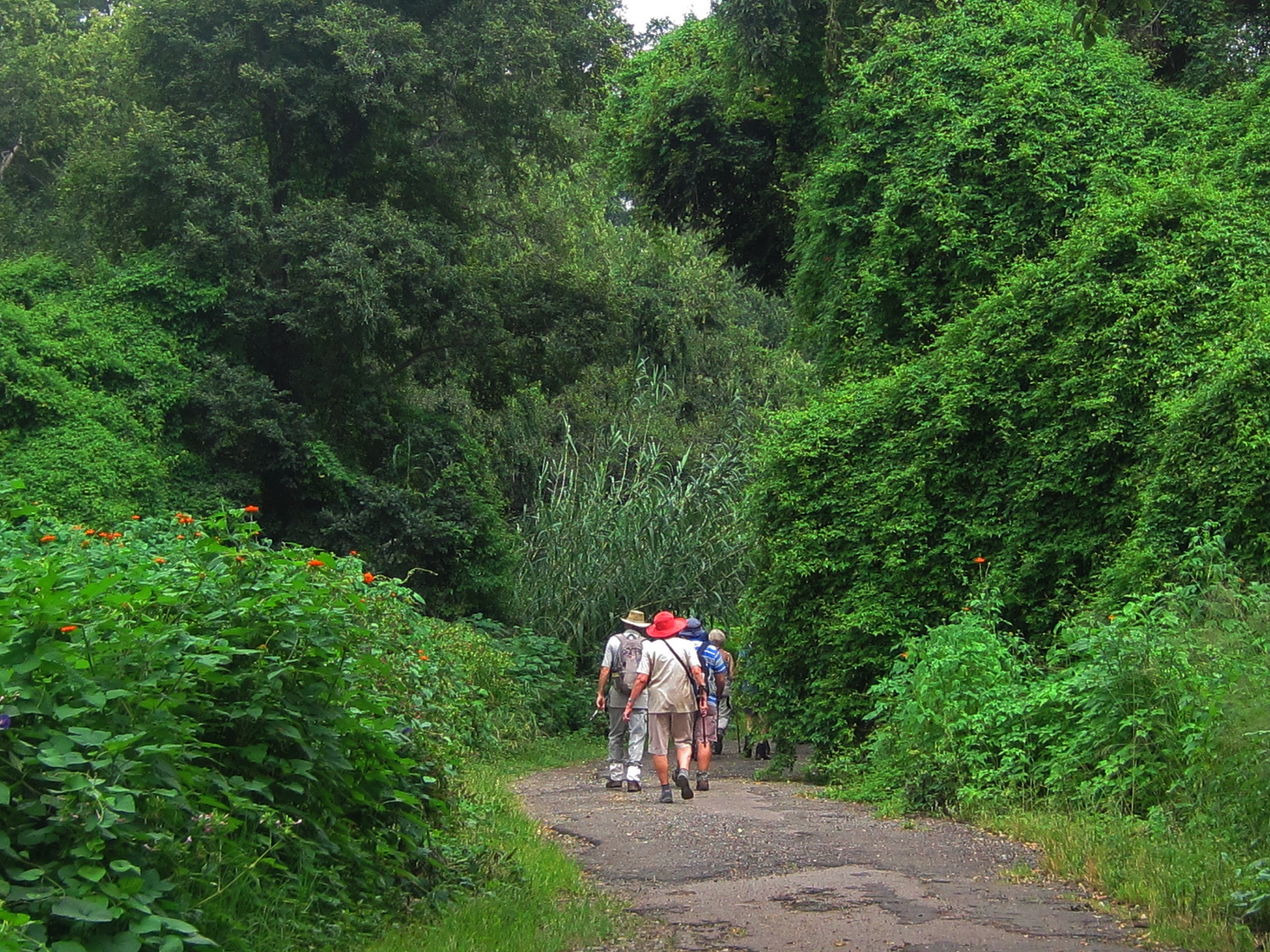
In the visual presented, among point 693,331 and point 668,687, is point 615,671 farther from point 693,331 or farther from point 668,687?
point 693,331

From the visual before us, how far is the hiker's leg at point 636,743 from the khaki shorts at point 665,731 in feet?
1.32

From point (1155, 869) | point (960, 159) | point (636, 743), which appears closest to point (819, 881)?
point (1155, 869)

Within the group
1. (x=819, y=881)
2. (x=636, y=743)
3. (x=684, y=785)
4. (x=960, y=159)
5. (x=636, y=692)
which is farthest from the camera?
(x=960, y=159)

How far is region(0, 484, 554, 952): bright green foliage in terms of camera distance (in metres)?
5.16

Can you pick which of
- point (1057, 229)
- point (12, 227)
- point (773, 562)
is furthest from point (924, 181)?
point (12, 227)

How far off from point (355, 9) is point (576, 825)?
53.3 ft

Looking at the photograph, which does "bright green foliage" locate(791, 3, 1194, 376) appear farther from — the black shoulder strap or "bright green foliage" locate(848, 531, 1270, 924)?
the black shoulder strap

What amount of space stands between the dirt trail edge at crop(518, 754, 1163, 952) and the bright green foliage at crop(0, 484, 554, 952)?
1411 millimetres

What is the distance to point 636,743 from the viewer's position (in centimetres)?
1383

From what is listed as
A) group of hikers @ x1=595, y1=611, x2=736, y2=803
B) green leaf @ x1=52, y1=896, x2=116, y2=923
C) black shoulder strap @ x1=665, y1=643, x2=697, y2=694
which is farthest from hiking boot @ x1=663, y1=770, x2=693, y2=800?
green leaf @ x1=52, y1=896, x2=116, y2=923

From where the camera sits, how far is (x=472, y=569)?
82.0 ft

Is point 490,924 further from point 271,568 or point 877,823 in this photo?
point 877,823

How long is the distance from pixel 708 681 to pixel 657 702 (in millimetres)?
4241

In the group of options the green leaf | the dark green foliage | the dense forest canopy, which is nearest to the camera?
the green leaf
